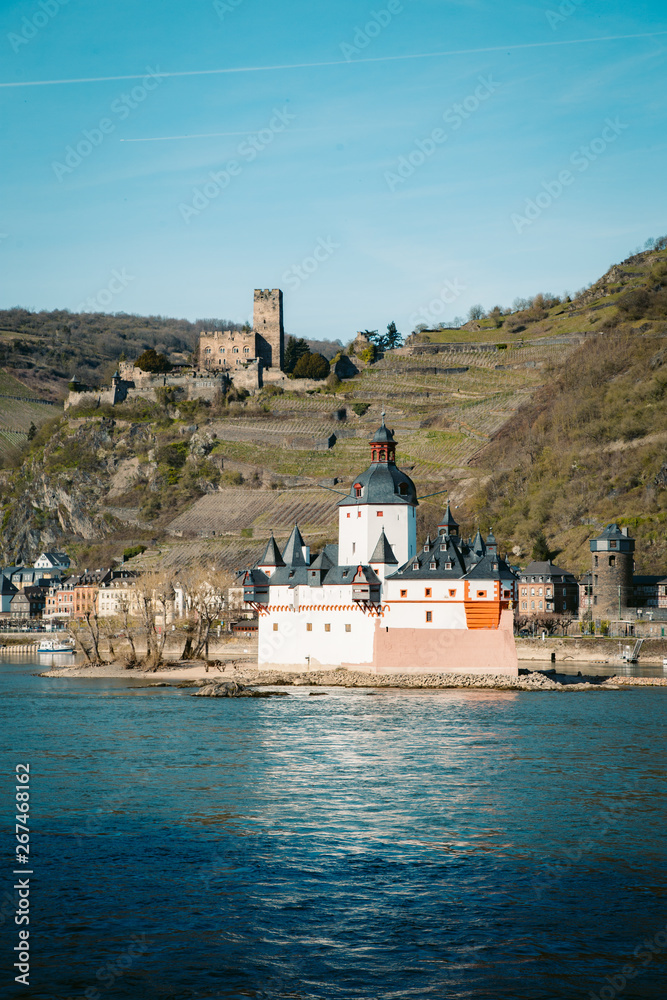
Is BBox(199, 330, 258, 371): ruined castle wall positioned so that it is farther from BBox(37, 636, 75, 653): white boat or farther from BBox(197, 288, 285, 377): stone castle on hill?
BBox(37, 636, 75, 653): white boat

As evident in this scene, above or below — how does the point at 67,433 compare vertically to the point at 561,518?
above

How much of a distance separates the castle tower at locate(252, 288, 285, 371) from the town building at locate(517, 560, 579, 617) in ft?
239

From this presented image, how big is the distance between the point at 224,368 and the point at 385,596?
10244cm

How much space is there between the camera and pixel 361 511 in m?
58.4

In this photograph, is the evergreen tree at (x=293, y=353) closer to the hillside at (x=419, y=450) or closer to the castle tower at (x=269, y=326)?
the castle tower at (x=269, y=326)

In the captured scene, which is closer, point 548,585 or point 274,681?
point 274,681

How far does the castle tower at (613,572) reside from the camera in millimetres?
81312

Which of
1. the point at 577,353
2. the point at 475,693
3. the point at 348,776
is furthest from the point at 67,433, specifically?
the point at 348,776

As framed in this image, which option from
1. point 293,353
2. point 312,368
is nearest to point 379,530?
point 312,368

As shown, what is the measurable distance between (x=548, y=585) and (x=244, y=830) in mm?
65067

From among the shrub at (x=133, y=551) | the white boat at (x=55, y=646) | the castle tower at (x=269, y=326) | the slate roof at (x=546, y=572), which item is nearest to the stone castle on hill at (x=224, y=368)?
the castle tower at (x=269, y=326)

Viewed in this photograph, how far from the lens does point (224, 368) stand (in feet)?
503

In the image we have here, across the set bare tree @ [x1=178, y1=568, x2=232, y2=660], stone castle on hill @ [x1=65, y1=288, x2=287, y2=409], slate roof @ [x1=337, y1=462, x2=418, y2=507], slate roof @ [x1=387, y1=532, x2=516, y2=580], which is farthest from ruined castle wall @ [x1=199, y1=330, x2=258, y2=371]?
slate roof @ [x1=387, y1=532, x2=516, y2=580]

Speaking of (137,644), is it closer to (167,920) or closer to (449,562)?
(449,562)
